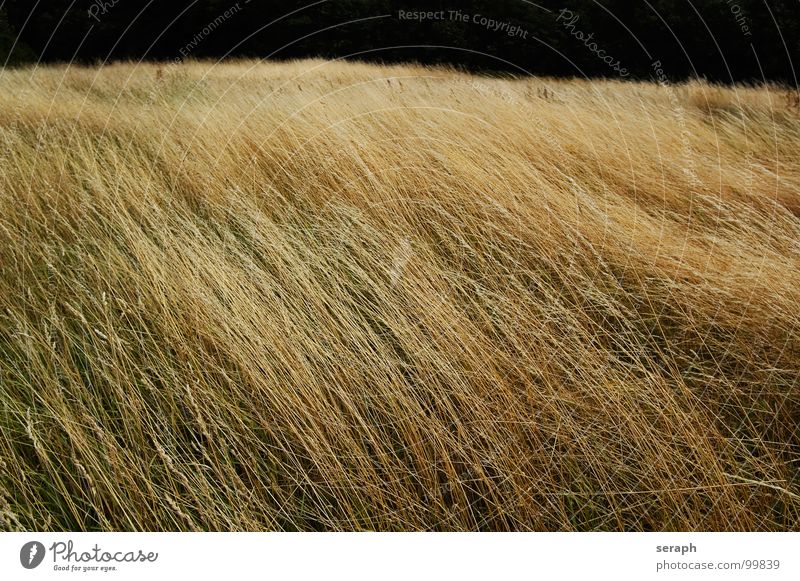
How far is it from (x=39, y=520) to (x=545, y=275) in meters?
1.50

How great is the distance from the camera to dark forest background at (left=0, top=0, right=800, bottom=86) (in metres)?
3.93

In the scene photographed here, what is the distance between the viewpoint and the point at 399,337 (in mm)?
1634

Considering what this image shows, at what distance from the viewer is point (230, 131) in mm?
3031

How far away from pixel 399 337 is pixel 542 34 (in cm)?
342
